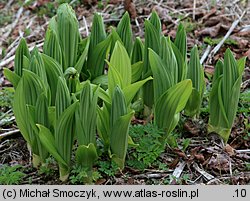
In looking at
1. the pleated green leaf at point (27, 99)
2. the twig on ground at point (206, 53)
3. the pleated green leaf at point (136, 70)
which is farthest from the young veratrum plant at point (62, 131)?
the twig on ground at point (206, 53)

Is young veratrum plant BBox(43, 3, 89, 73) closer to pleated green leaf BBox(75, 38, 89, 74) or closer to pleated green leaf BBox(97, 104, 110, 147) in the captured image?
pleated green leaf BBox(75, 38, 89, 74)

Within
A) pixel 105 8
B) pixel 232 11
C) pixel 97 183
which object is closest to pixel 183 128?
pixel 97 183

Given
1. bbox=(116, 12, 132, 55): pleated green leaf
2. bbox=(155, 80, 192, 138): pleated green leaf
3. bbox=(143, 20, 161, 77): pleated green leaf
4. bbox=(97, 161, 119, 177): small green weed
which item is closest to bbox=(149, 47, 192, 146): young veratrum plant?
bbox=(155, 80, 192, 138): pleated green leaf

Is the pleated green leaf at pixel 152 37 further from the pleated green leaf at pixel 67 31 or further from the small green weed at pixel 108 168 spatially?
the small green weed at pixel 108 168

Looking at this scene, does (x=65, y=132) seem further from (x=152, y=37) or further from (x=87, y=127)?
(x=152, y=37)

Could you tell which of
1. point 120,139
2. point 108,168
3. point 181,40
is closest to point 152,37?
point 181,40
